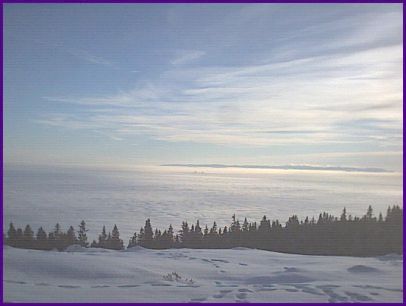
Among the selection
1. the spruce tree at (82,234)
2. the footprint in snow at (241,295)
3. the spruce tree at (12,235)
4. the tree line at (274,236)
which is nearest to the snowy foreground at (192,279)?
the footprint in snow at (241,295)

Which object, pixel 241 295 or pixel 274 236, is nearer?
pixel 241 295

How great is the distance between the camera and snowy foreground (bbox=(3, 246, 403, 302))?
413 centimetres

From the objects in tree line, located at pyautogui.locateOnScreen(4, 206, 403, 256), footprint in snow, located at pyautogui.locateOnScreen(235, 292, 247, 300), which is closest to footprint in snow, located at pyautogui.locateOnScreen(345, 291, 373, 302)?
footprint in snow, located at pyautogui.locateOnScreen(235, 292, 247, 300)

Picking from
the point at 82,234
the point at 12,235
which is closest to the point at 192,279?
the point at 12,235

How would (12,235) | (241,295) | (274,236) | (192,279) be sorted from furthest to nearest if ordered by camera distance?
1. (274,236)
2. (12,235)
3. (192,279)
4. (241,295)

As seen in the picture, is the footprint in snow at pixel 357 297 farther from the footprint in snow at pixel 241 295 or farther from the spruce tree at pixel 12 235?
the spruce tree at pixel 12 235

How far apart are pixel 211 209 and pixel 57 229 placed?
5.11 m

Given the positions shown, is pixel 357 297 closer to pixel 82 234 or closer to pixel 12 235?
pixel 12 235

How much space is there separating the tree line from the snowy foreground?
0.85 m

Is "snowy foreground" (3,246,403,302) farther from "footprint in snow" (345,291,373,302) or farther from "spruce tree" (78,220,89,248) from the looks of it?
"spruce tree" (78,220,89,248)

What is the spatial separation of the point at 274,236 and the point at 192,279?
156 inches

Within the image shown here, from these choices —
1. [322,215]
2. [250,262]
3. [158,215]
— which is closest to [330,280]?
[250,262]

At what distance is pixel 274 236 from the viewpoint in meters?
8.15

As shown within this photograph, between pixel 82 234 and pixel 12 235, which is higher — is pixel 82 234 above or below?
below
